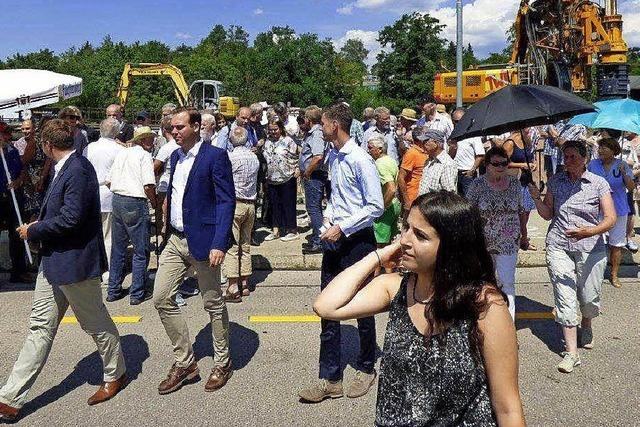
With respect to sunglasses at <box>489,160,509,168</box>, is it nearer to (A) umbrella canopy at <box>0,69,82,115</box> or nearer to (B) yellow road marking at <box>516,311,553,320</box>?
(B) yellow road marking at <box>516,311,553,320</box>

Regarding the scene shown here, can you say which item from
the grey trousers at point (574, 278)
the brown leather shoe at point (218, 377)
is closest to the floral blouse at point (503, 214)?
the grey trousers at point (574, 278)

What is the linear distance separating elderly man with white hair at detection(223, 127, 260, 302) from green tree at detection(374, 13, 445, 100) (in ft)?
143

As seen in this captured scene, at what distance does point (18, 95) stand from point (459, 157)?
597 centimetres

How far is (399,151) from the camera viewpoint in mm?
11523

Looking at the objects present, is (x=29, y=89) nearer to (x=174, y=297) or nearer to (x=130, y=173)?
(x=130, y=173)

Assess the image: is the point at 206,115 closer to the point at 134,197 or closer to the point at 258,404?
the point at 134,197

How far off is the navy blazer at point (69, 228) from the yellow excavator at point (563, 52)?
15.0m

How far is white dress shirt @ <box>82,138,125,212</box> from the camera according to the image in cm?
705

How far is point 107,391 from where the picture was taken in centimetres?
443

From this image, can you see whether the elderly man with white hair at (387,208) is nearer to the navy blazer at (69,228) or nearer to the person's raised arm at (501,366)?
the navy blazer at (69,228)

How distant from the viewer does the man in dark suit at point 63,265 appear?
13.7 ft

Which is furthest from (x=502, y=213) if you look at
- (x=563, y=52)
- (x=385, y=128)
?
(x=563, y=52)

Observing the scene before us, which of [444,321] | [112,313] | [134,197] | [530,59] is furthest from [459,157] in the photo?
[530,59]

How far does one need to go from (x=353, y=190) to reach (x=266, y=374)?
1641 mm
